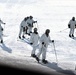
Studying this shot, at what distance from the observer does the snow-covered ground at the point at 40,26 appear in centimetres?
1388

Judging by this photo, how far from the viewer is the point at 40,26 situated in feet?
81.7

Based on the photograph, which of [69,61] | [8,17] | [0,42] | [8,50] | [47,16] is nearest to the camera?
[69,61]

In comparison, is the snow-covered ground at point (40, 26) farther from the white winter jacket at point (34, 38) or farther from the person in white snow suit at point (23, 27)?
the white winter jacket at point (34, 38)

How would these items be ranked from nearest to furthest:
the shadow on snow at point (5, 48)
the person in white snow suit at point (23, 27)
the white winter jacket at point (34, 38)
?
the white winter jacket at point (34, 38) < the shadow on snow at point (5, 48) < the person in white snow suit at point (23, 27)

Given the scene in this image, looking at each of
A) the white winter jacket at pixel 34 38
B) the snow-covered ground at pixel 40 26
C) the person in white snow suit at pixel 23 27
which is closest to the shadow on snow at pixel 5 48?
the snow-covered ground at pixel 40 26

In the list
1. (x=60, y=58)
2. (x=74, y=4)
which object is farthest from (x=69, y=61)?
(x=74, y=4)

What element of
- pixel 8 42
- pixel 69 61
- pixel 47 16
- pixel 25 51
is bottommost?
pixel 69 61

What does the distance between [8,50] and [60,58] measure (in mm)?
2849

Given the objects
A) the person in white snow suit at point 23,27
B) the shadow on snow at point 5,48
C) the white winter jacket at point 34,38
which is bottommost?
the white winter jacket at point 34,38

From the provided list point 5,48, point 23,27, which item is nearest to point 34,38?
point 5,48

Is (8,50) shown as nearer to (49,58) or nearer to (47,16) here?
(49,58)

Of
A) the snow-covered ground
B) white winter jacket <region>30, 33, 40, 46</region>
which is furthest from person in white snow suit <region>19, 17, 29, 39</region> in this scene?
white winter jacket <region>30, 33, 40, 46</region>

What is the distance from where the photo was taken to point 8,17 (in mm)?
29375

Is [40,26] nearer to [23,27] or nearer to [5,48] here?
Result: [23,27]
